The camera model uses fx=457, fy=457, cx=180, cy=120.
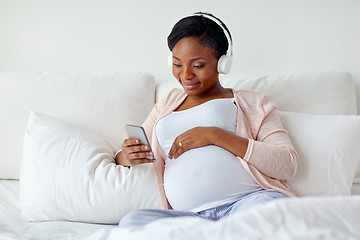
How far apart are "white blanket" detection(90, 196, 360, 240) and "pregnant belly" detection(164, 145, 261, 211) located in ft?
1.61

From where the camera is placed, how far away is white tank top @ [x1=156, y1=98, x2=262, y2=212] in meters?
1.37

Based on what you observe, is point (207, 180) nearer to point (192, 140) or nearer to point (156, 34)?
point (192, 140)

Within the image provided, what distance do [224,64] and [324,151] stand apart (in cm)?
45

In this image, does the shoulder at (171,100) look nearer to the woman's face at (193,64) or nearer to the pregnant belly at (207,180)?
the woman's face at (193,64)

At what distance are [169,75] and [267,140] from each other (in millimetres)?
726

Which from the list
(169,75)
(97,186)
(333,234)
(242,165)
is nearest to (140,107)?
(169,75)

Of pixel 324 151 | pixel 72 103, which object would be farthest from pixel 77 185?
pixel 324 151

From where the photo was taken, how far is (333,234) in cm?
79

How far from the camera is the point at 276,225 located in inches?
31.5

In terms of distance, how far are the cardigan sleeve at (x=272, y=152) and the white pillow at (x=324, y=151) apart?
0.10 metres

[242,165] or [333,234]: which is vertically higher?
[333,234]

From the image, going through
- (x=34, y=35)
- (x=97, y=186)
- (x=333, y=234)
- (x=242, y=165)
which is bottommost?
(x=97, y=186)

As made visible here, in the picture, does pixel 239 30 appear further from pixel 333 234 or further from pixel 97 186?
pixel 333 234

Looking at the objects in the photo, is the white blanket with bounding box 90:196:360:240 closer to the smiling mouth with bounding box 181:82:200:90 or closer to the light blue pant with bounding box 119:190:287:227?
the light blue pant with bounding box 119:190:287:227
